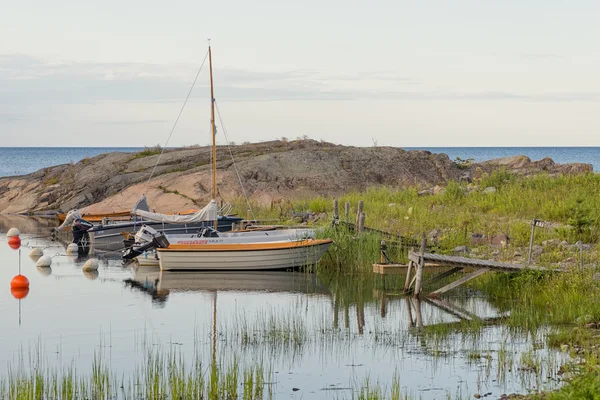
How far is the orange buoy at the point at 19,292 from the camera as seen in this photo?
2353cm

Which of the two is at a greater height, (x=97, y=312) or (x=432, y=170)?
(x=432, y=170)

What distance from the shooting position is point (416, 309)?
65.8ft

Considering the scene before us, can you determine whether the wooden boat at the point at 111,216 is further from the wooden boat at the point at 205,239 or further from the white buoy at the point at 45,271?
the white buoy at the point at 45,271

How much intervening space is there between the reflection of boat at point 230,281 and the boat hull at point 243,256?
0.23m

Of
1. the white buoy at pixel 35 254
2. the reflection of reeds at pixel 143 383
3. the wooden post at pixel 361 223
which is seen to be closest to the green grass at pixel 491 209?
the wooden post at pixel 361 223

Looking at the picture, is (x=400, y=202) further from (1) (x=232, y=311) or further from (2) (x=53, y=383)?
(2) (x=53, y=383)

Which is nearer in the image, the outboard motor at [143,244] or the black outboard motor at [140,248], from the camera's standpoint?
the black outboard motor at [140,248]

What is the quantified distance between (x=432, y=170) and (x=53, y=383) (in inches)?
1448

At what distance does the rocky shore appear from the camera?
43406mm

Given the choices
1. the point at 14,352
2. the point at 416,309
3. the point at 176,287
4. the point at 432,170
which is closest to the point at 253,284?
the point at 176,287

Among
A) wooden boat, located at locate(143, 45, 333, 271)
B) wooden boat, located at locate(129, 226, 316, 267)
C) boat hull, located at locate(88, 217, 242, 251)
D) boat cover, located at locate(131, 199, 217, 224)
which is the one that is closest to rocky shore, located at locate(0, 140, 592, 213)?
boat hull, located at locate(88, 217, 242, 251)

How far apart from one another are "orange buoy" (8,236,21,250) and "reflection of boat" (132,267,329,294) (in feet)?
30.4

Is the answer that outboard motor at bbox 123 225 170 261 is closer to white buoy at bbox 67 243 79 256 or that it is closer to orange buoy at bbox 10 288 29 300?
orange buoy at bbox 10 288 29 300

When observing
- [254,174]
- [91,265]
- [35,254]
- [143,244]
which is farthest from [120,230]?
[254,174]
